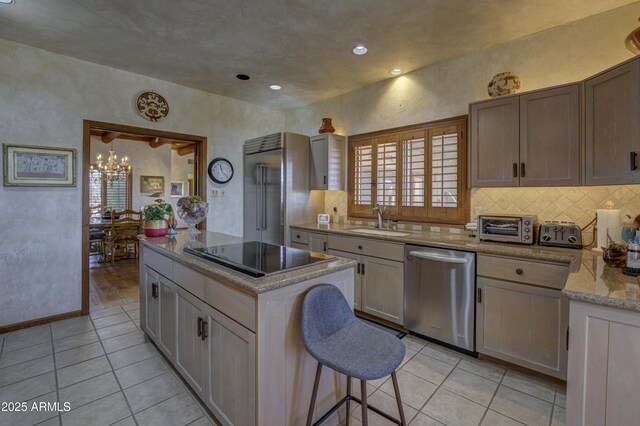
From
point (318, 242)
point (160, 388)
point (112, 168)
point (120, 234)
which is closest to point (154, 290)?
point (160, 388)

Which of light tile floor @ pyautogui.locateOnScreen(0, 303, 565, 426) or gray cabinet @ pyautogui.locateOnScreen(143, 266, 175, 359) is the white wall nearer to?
light tile floor @ pyautogui.locateOnScreen(0, 303, 565, 426)

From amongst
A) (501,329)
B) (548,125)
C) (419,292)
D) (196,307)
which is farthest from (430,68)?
(196,307)

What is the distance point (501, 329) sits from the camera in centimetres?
226

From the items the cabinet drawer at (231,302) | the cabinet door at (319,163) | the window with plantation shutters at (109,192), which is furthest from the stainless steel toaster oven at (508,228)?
the window with plantation shutters at (109,192)

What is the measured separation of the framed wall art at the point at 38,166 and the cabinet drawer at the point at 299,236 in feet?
8.06

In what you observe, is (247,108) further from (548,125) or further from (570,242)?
(570,242)

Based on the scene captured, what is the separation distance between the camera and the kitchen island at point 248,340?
4.40 ft

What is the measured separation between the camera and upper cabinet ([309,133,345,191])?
395 cm

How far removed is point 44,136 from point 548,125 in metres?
4.58

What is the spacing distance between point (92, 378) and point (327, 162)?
3.12m

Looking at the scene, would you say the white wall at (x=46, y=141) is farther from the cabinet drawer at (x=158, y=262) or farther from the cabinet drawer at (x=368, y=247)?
the cabinet drawer at (x=368, y=247)

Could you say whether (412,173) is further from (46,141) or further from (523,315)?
(46,141)

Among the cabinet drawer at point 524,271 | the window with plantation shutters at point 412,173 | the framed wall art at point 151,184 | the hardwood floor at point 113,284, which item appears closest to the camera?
the cabinet drawer at point 524,271

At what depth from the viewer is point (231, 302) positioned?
1.46 metres
